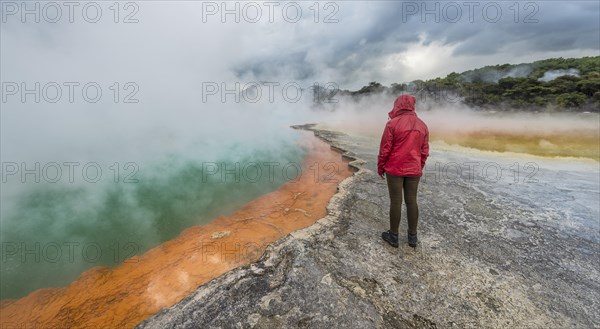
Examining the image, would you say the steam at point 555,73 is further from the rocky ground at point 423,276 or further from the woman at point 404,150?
the woman at point 404,150

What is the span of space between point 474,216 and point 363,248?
2.27 meters

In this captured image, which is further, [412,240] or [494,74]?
[494,74]

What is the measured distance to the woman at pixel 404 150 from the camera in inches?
123

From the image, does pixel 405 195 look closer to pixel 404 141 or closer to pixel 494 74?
pixel 404 141

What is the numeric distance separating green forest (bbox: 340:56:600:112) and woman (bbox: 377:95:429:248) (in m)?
32.2

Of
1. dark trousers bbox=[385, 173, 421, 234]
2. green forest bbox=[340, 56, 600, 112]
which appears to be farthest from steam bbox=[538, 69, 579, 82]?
dark trousers bbox=[385, 173, 421, 234]

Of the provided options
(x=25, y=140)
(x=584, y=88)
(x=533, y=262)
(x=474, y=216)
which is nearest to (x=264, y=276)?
(x=533, y=262)

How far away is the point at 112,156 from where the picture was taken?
9680 mm

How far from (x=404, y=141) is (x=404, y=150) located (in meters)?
0.10

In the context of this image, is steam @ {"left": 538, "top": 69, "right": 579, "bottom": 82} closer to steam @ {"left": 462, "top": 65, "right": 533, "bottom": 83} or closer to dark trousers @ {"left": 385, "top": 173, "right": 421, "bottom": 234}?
steam @ {"left": 462, "top": 65, "right": 533, "bottom": 83}

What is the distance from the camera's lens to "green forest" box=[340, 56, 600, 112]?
26438mm

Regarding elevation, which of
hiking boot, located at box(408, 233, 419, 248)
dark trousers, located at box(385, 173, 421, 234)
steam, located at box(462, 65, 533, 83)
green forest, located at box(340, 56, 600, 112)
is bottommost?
hiking boot, located at box(408, 233, 419, 248)

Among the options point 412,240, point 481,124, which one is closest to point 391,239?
point 412,240

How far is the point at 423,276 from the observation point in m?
2.99
